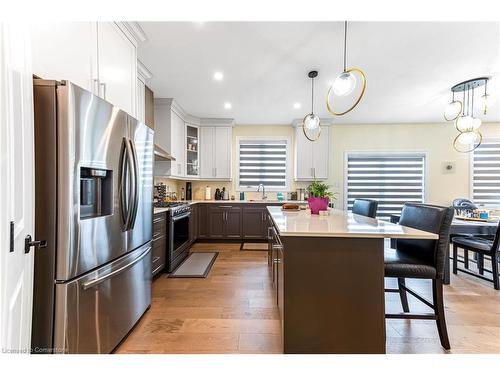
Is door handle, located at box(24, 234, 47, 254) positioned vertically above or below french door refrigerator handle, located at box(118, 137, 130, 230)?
below

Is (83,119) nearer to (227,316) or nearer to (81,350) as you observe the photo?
(81,350)

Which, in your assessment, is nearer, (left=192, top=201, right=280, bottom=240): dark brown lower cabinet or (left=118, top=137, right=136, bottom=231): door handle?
(left=118, top=137, right=136, bottom=231): door handle

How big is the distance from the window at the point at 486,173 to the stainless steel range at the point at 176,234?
620 cm

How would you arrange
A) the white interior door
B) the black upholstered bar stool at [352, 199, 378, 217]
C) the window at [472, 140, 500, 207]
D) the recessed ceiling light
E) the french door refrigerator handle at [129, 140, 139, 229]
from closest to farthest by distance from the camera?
the white interior door → the french door refrigerator handle at [129, 140, 139, 229] → the black upholstered bar stool at [352, 199, 378, 217] → the recessed ceiling light → the window at [472, 140, 500, 207]

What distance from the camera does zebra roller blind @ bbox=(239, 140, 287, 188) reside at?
527cm

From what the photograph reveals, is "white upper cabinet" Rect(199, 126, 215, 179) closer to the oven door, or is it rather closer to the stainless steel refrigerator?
the oven door

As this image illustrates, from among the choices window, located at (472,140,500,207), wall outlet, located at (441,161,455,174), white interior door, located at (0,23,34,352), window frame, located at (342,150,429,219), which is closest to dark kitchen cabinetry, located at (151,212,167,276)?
white interior door, located at (0,23,34,352)

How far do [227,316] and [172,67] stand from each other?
295cm

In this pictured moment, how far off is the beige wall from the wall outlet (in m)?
0.05

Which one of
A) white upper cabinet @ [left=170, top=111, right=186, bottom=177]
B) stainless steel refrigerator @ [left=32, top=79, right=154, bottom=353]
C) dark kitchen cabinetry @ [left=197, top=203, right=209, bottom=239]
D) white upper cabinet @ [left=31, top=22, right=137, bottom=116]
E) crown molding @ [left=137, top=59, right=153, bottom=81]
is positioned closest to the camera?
stainless steel refrigerator @ [left=32, top=79, right=154, bottom=353]

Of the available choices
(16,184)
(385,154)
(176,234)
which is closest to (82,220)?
(16,184)

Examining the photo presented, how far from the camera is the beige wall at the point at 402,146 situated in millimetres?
4973

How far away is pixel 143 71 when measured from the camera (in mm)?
2807

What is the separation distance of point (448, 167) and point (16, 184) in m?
6.84
